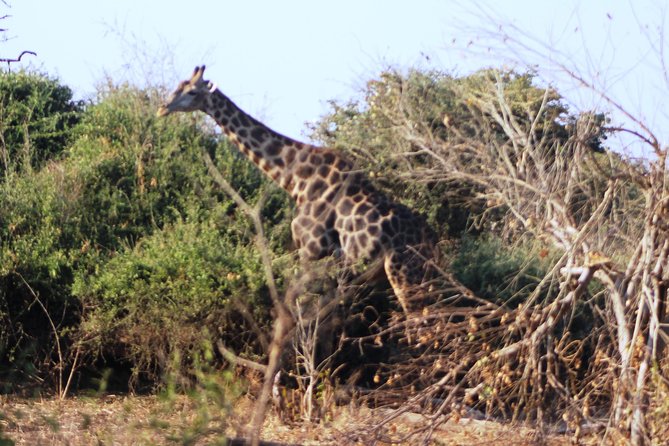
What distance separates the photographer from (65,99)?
13906mm

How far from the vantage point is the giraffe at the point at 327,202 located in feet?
32.9

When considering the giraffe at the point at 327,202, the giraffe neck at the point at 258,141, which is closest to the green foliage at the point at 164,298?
the giraffe at the point at 327,202

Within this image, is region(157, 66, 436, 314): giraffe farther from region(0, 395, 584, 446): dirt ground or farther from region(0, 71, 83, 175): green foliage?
region(0, 71, 83, 175): green foliage

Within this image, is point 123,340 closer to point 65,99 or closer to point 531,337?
point 531,337

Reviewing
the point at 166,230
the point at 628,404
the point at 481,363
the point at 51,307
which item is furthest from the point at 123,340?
the point at 628,404

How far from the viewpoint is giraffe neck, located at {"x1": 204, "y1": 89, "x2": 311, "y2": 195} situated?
10672mm

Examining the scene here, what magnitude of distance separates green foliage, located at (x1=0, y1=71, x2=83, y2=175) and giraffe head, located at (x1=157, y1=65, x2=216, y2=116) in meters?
2.18

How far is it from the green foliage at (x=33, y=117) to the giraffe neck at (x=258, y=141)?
7.94 feet

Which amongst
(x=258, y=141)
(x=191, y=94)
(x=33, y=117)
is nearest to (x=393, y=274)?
(x=258, y=141)

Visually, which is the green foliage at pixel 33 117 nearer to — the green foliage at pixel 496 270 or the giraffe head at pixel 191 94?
the giraffe head at pixel 191 94

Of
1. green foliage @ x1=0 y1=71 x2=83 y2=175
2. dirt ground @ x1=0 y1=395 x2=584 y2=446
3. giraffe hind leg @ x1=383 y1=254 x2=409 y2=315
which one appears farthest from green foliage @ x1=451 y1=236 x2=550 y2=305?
green foliage @ x1=0 y1=71 x2=83 y2=175

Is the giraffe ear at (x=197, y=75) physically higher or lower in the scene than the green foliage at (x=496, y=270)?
higher

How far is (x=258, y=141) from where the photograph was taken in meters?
10.8

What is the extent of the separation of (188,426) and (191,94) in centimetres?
607
